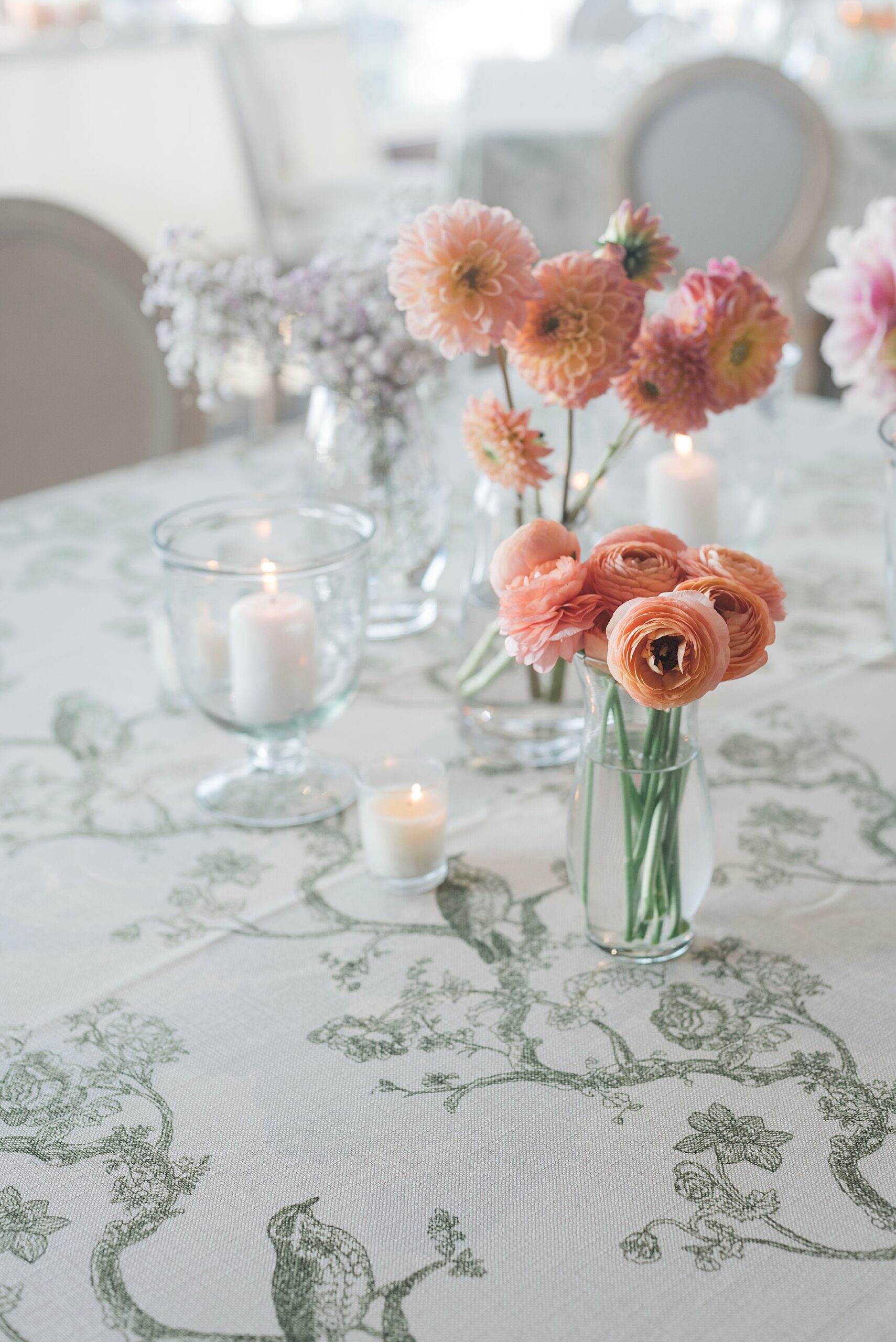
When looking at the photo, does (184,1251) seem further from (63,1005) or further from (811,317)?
(811,317)

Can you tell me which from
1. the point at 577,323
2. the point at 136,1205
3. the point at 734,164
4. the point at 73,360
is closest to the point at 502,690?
the point at 577,323

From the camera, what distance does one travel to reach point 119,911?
713 mm

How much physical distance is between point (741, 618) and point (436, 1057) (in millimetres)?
251

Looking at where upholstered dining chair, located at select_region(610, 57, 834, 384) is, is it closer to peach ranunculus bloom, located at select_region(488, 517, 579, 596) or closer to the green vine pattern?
peach ranunculus bloom, located at select_region(488, 517, 579, 596)

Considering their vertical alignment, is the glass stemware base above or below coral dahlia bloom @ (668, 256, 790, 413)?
below

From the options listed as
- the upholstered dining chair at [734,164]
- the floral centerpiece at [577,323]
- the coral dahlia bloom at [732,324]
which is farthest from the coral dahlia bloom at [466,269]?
the upholstered dining chair at [734,164]

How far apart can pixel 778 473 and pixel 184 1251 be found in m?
0.81

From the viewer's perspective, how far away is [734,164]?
7.98ft

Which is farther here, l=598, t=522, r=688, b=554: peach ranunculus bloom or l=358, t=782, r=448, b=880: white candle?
l=358, t=782, r=448, b=880: white candle

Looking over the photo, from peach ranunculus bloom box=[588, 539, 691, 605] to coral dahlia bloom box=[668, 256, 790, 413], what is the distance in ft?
0.62

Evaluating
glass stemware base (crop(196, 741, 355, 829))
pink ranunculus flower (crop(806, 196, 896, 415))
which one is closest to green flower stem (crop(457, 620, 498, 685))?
glass stemware base (crop(196, 741, 355, 829))

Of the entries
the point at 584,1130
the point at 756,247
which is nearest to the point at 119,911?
the point at 584,1130

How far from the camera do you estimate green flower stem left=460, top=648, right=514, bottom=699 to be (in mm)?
841

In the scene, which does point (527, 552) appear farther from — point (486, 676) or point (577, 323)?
point (486, 676)
